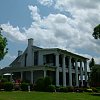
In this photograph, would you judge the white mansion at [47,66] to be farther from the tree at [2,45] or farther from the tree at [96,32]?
the tree at [2,45]

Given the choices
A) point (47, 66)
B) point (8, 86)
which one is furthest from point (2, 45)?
point (47, 66)

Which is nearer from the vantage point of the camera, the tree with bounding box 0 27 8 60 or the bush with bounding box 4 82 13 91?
the tree with bounding box 0 27 8 60

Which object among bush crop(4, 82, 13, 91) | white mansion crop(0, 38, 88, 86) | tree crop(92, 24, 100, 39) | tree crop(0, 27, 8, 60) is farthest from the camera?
white mansion crop(0, 38, 88, 86)

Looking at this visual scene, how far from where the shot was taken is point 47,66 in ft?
191

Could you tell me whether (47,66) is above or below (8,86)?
above

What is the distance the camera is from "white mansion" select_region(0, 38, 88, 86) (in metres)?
60.2

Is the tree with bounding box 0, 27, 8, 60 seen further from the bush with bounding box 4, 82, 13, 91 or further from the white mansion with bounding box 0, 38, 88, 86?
the white mansion with bounding box 0, 38, 88, 86

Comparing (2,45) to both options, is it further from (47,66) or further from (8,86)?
(47,66)

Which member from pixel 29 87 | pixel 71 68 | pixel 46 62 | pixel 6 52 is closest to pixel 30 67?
pixel 46 62

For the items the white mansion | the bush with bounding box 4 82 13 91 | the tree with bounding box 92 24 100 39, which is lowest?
the bush with bounding box 4 82 13 91

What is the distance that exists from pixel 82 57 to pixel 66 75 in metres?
5.93

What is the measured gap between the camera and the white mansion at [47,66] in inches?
2370

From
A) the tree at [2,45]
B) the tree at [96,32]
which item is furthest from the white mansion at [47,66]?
the tree at [2,45]

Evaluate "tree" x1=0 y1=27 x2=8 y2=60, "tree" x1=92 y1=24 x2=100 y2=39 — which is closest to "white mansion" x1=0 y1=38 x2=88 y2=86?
"tree" x1=92 y1=24 x2=100 y2=39
